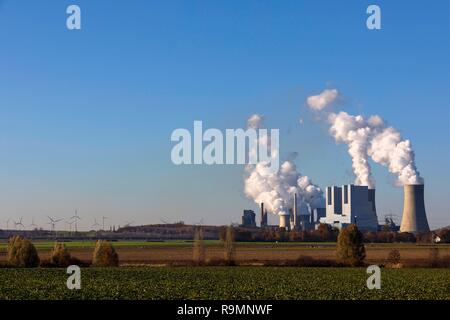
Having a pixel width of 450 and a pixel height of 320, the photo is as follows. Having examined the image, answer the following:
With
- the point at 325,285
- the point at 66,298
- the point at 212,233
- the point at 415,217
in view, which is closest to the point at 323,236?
the point at 415,217

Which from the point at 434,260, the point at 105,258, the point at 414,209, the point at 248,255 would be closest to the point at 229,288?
the point at 105,258

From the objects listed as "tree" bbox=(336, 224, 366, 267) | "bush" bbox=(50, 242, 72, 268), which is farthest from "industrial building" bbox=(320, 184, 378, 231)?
"bush" bbox=(50, 242, 72, 268)

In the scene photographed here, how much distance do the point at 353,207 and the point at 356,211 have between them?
7.09 feet

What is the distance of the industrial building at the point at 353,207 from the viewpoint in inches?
6949

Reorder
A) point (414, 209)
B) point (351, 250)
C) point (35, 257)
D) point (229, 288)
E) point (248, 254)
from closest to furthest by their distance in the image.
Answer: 1. point (229, 288)
2. point (35, 257)
3. point (351, 250)
4. point (248, 254)
5. point (414, 209)

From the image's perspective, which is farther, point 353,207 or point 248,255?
point 353,207

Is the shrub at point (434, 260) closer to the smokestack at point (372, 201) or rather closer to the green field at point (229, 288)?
the green field at point (229, 288)

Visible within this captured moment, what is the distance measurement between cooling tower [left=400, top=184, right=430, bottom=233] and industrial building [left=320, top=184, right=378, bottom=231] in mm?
25185

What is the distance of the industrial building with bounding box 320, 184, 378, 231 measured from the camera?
176 m

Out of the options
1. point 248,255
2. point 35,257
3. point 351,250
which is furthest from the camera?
point 248,255

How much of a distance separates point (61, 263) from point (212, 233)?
11712cm

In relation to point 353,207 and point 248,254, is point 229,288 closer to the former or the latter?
point 248,254

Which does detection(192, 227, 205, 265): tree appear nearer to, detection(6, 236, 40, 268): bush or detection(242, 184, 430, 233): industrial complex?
detection(6, 236, 40, 268): bush

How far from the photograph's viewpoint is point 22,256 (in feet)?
224
